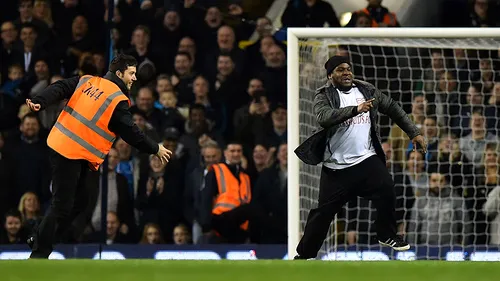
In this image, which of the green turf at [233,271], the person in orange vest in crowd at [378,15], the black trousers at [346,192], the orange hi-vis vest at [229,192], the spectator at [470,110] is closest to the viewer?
the green turf at [233,271]

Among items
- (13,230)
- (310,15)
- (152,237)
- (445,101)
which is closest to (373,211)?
(445,101)

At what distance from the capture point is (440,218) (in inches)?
450

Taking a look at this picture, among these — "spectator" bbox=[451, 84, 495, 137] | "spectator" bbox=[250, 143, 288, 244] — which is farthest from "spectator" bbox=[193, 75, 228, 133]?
"spectator" bbox=[451, 84, 495, 137]

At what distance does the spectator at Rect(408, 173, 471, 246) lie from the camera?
1145 cm

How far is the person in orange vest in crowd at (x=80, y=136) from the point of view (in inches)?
322

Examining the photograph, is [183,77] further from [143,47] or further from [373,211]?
[373,211]

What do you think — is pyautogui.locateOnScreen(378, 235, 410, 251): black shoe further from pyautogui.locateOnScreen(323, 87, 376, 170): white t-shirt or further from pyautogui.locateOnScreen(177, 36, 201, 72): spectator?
pyautogui.locateOnScreen(177, 36, 201, 72): spectator

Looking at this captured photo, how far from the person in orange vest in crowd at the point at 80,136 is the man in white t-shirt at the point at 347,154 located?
1.11 m

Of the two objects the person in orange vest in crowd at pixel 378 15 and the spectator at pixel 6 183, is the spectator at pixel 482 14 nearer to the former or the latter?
the person in orange vest in crowd at pixel 378 15

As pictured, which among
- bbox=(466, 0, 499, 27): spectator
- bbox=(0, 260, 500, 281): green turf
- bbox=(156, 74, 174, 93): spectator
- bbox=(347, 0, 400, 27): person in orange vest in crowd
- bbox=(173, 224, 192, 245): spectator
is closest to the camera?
bbox=(0, 260, 500, 281): green turf

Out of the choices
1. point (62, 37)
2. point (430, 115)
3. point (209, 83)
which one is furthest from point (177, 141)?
point (430, 115)

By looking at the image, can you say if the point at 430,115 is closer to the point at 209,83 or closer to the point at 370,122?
the point at 209,83

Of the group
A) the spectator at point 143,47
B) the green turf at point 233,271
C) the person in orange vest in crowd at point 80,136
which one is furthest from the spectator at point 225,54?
the green turf at point 233,271

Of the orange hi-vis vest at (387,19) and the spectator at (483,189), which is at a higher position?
the orange hi-vis vest at (387,19)
